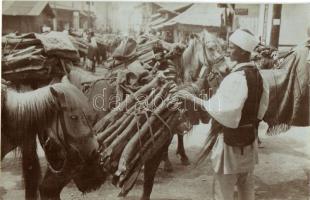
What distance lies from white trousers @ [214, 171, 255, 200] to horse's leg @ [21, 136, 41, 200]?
1362 millimetres

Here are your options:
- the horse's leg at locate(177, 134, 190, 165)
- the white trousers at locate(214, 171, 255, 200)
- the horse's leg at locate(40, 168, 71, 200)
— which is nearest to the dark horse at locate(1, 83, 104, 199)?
the horse's leg at locate(40, 168, 71, 200)

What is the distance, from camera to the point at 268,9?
11.5ft

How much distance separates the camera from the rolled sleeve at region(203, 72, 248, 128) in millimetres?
3371

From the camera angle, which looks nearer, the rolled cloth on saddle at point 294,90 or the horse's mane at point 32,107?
the horse's mane at point 32,107

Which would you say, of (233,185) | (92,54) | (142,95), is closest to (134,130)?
(142,95)

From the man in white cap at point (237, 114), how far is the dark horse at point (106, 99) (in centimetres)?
25

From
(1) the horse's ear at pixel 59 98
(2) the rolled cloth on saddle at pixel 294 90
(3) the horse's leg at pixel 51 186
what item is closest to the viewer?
(1) the horse's ear at pixel 59 98

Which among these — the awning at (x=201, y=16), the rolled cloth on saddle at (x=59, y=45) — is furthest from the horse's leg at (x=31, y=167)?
the awning at (x=201, y=16)

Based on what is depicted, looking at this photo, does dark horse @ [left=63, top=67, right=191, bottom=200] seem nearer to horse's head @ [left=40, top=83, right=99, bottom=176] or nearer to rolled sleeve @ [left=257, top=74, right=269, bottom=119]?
horse's head @ [left=40, top=83, right=99, bottom=176]

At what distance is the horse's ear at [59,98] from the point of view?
332 cm

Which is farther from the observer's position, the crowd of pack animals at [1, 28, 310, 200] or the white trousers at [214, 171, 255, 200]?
the white trousers at [214, 171, 255, 200]

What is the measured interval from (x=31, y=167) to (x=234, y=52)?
5.74 feet

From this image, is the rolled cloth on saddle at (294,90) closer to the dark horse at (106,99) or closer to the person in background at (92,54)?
the dark horse at (106,99)

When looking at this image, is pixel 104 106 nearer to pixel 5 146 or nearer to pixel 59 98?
pixel 59 98
